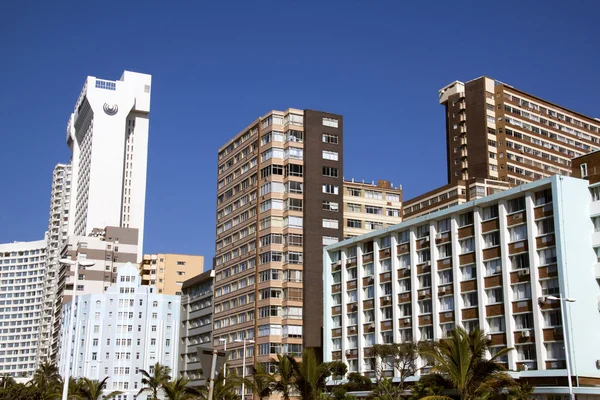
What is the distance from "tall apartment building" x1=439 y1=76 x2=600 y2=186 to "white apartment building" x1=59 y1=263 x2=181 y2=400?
59682 millimetres

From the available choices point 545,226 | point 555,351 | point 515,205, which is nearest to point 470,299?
point 515,205

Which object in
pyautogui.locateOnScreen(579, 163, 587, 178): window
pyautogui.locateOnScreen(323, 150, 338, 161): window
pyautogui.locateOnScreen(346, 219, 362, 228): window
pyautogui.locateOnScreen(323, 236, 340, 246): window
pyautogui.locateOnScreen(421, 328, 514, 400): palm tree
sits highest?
pyautogui.locateOnScreen(323, 150, 338, 161): window

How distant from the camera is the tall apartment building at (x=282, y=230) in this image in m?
105

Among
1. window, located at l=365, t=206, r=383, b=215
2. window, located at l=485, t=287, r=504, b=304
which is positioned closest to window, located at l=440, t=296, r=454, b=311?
window, located at l=485, t=287, r=504, b=304

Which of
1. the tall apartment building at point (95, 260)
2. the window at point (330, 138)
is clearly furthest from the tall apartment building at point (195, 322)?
the window at point (330, 138)

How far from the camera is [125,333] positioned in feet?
477

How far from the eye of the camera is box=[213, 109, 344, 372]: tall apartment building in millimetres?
104562

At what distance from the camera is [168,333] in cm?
14912

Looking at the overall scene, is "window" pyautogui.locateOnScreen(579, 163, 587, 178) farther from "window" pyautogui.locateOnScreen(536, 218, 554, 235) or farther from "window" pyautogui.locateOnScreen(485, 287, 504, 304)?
"window" pyautogui.locateOnScreen(485, 287, 504, 304)

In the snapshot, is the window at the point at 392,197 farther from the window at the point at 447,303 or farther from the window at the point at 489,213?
the window at the point at 489,213

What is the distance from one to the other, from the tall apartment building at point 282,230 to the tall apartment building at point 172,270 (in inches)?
2130

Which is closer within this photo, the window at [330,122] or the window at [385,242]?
the window at [385,242]

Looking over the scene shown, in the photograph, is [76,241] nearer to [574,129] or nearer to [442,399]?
[574,129]

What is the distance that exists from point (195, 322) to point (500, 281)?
261 feet
